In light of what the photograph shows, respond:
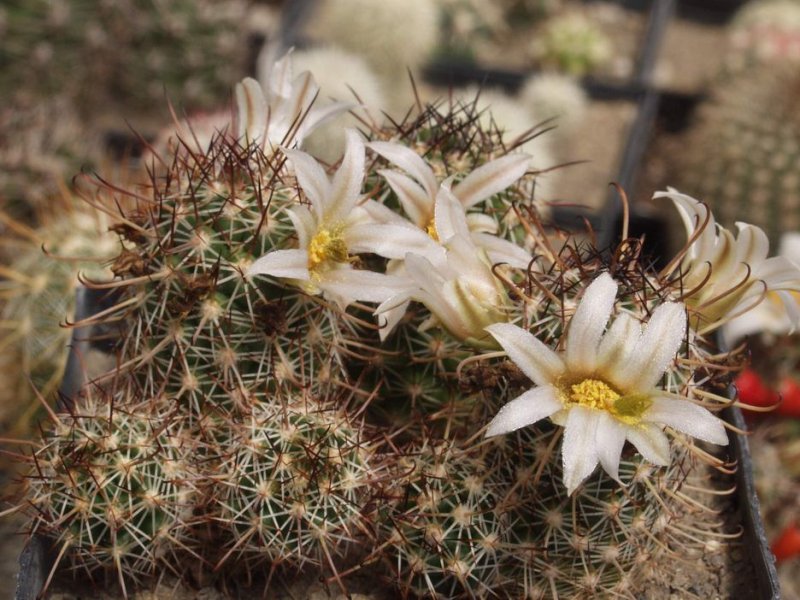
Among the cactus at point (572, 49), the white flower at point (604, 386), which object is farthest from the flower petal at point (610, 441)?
the cactus at point (572, 49)

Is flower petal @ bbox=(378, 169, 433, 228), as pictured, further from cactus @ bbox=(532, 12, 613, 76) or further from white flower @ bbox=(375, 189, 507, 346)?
cactus @ bbox=(532, 12, 613, 76)

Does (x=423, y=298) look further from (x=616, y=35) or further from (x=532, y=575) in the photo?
(x=616, y=35)

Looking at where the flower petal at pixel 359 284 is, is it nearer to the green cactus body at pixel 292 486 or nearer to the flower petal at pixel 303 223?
the flower petal at pixel 303 223

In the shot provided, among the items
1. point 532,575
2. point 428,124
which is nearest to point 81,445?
point 532,575

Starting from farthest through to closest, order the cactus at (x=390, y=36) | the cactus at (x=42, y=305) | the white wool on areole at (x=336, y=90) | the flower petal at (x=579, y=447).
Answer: the cactus at (x=390, y=36) → the white wool on areole at (x=336, y=90) → the cactus at (x=42, y=305) → the flower petal at (x=579, y=447)

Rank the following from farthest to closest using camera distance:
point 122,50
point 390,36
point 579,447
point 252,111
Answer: point 122,50, point 390,36, point 252,111, point 579,447

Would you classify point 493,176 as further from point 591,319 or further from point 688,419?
point 688,419

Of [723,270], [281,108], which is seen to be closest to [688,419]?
[723,270]
